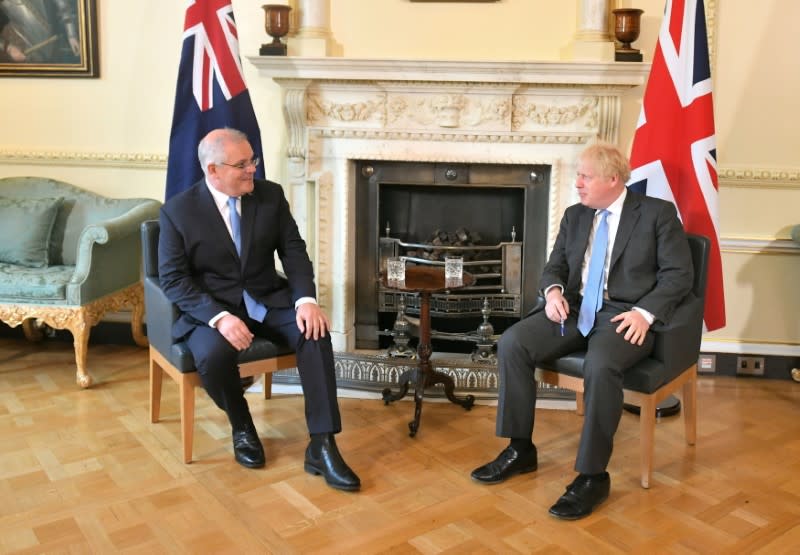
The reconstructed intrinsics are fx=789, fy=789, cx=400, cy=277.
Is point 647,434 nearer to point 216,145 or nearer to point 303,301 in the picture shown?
point 303,301

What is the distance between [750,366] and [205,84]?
298 cm

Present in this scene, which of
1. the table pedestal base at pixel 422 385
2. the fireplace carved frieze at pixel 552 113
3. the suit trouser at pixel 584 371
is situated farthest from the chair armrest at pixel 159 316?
the fireplace carved frieze at pixel 552 113

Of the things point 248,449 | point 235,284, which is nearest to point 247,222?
point 235,284

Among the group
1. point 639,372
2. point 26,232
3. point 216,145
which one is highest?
point 216,145

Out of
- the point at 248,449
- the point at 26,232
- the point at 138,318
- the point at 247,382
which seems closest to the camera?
the point at 248,449

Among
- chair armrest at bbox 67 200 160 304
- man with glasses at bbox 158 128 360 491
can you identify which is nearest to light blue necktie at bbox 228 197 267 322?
man with glasses at bbox 158 128 360 491

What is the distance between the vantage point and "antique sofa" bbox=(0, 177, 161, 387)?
11.9ft

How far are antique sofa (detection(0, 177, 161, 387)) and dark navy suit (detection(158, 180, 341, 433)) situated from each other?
980 mm

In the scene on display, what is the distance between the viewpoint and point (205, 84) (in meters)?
3.65

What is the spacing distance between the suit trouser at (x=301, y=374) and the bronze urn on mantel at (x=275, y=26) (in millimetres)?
1546

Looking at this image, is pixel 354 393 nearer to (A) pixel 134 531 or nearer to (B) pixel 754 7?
(A) pixel 134 531

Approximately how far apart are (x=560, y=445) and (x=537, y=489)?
419mm

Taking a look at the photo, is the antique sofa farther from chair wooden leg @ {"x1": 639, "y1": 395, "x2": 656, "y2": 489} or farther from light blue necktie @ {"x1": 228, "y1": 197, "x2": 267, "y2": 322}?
chair wooden leg @ {"x1": 639, "y1": 395, "x2": 656, "y2": 489}

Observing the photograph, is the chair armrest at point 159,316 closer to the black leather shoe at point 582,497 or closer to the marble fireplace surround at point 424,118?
the marble fireplace surround at point 424,118
